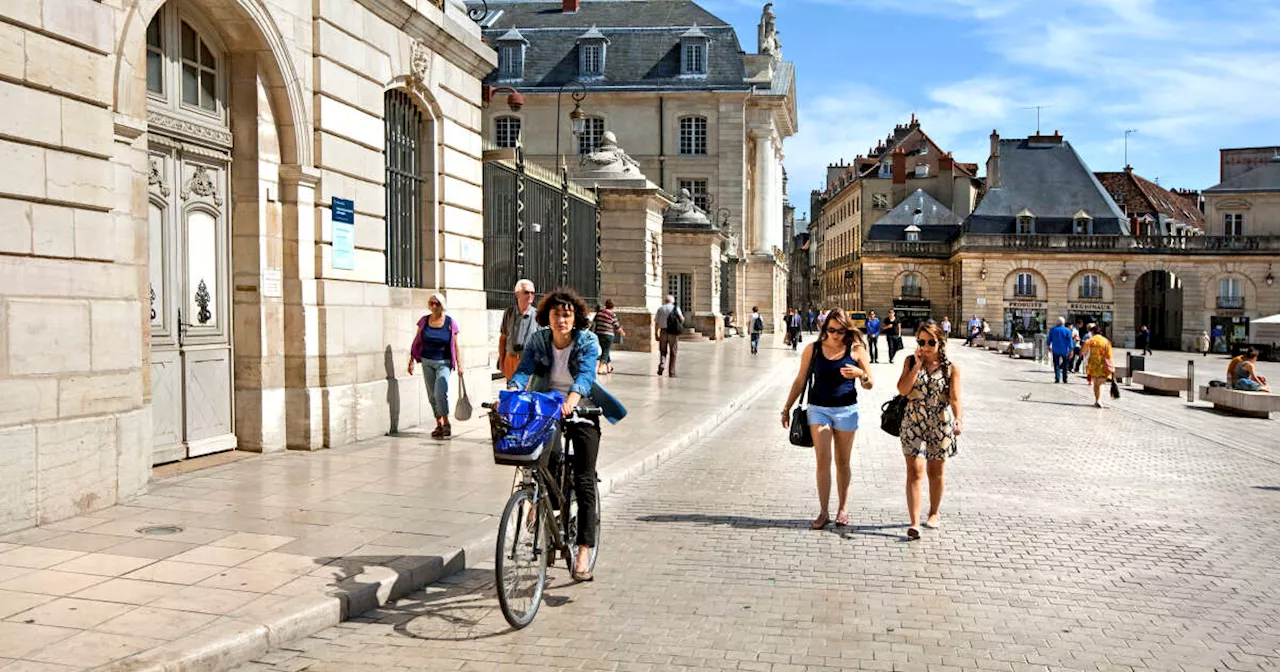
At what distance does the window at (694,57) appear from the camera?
57125 millimetres

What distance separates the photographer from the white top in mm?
6252

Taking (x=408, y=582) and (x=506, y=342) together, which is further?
(x=506, y=342)

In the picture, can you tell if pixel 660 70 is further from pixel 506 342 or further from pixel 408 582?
pixel 408 582

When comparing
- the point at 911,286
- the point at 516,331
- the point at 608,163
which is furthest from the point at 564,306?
the point at 911,286

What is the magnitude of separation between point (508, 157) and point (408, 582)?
1171cm

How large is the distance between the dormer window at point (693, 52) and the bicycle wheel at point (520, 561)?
5365 cm

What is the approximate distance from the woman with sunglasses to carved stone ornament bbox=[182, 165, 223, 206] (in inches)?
214

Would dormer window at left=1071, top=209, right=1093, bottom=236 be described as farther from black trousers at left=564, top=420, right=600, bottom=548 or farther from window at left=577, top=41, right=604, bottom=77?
black trousers at left=564, top=420, right=600, bottom=548

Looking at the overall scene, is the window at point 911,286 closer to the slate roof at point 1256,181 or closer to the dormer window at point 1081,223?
the dormer window at point 1081,223

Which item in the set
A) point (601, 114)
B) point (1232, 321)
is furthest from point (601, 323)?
point (1232, 321)

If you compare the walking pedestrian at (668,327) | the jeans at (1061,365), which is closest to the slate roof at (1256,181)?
the jeans at (1061,365)

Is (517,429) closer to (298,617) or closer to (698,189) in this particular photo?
(298,617)

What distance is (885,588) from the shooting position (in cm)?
632

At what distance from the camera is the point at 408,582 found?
6.09m
